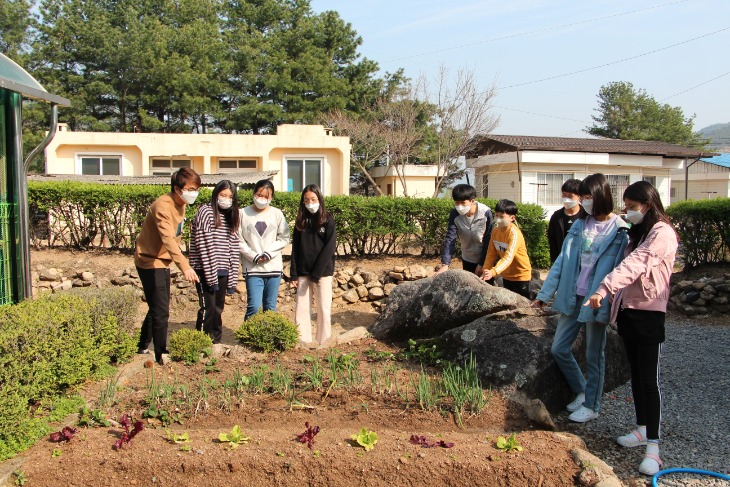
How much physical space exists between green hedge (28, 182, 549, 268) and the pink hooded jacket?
25.8ft

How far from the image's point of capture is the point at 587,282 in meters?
4.67

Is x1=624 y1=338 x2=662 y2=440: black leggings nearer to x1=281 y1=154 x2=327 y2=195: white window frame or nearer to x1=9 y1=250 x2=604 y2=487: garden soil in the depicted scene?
x1=9 y1=250 x2=604 y2=487: garden soil

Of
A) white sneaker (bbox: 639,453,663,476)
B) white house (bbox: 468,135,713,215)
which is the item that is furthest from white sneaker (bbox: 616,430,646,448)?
white house (bbox: 468,135,713,215)

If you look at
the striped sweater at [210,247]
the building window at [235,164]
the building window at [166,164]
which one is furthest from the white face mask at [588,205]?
the building window at [166,164]

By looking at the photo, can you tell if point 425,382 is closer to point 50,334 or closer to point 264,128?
point 50,334

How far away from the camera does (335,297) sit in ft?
36.3

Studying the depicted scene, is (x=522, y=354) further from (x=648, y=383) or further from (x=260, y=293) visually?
(x=260, y=293)

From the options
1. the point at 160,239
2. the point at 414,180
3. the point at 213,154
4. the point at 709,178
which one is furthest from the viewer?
the point at 709,178

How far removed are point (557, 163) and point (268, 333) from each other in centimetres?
2392

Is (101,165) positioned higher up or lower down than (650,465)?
higher up

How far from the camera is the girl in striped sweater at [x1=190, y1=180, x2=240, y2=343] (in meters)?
6.30

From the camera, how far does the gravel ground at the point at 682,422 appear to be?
4.09m

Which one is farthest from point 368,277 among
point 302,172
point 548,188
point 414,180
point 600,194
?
point 414,180

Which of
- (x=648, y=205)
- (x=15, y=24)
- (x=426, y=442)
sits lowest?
(x=426, y=442)
